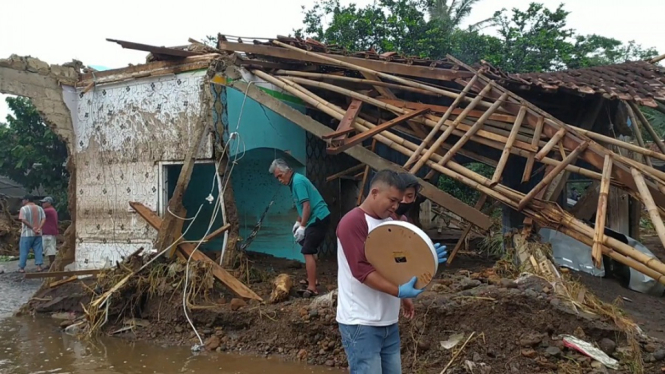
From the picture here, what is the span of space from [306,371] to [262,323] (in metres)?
0.98

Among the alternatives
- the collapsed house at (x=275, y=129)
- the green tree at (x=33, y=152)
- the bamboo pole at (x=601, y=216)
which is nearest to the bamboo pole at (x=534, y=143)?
the collapsed house at (x=275, y=129)

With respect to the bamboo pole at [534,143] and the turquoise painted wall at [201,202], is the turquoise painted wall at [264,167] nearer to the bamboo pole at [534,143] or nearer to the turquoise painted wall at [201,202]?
the turquoise painted wall at [201,202]

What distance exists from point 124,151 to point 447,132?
488cm

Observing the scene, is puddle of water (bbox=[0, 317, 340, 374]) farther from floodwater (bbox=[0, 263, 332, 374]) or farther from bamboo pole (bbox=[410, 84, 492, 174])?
bamboo pole (bbox=[410, 84, 492, 174])

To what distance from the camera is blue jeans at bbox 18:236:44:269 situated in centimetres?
1106

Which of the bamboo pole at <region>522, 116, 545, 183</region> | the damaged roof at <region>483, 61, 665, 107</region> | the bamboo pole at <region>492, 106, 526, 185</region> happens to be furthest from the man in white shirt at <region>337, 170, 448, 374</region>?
the damaged roof at <region>483, 61, 665, 107</region>

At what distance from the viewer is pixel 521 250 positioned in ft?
19.7

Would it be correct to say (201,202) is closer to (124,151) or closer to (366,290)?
(124,151)

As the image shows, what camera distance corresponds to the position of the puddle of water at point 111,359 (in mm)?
5125

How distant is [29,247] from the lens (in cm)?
1114

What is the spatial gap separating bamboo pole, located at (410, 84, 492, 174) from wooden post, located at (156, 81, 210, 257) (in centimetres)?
300

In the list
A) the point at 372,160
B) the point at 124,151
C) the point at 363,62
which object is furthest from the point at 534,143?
the point at 124,151

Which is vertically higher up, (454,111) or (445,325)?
(454,111)

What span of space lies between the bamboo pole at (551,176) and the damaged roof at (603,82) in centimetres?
159
